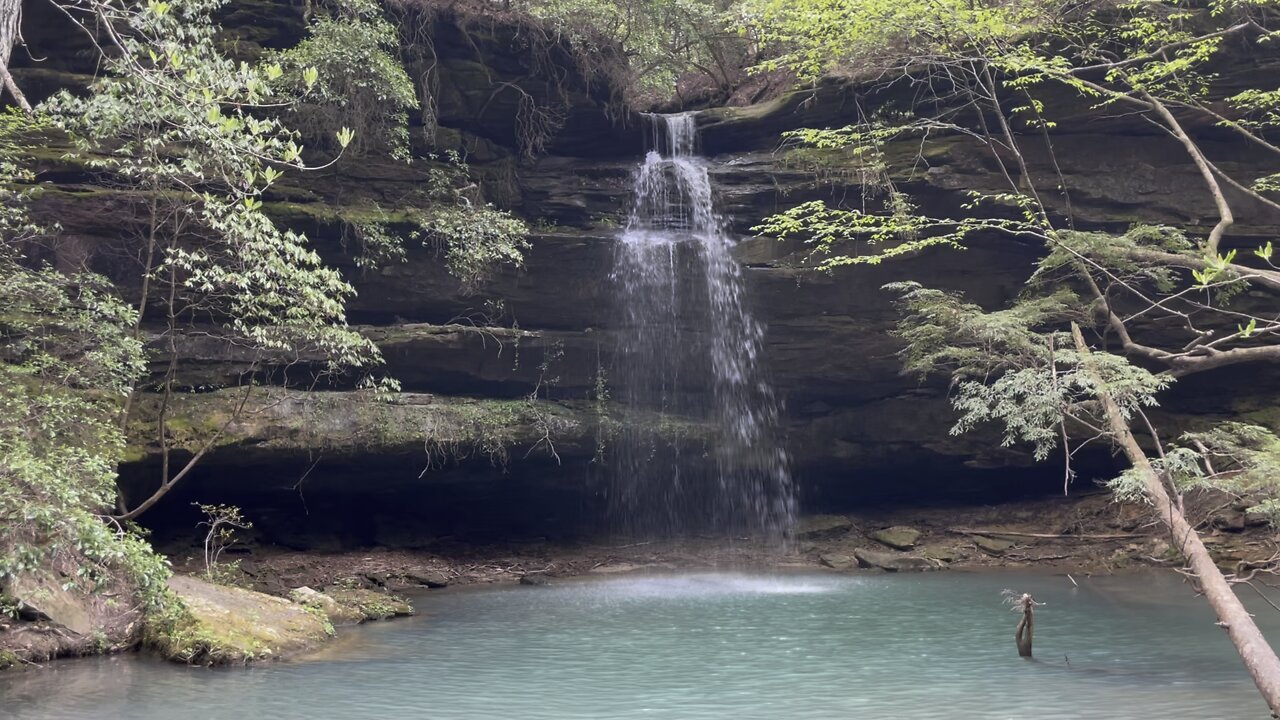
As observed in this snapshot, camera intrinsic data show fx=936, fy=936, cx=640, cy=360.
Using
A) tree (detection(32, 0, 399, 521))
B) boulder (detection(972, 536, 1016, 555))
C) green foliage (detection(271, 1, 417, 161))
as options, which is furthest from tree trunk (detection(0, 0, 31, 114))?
boulder (detection(972, 536, 1016, 555))

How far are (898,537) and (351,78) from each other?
13.2 metres

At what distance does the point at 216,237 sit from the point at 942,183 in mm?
12049

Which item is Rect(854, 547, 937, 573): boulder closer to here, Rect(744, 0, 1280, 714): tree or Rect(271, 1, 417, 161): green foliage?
Rect(744, 0, 1280, 714): tree

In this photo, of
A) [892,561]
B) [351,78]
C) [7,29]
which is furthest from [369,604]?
[892,561]

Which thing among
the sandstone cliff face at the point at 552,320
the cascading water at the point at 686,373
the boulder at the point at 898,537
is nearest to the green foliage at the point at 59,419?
the sandstone cliff face at the point at 552,320

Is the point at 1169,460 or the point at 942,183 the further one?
the point at 942,183

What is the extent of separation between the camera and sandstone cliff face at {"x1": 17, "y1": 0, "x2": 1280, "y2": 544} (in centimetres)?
1603

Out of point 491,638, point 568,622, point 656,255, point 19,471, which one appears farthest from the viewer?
point 656,255

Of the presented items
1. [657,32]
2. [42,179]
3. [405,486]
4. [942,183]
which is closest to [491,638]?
[405,486]

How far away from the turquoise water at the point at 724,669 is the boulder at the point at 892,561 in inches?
136

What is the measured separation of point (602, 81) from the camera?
18.2 metres

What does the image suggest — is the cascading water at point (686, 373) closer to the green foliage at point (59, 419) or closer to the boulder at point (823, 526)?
Answer: the boulder at point (823, 526)

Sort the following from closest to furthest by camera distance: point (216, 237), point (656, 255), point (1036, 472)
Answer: point (216, 237) < point (656, 255) < point (1036, 472)

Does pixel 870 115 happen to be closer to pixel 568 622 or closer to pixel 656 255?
pixel 656 255
